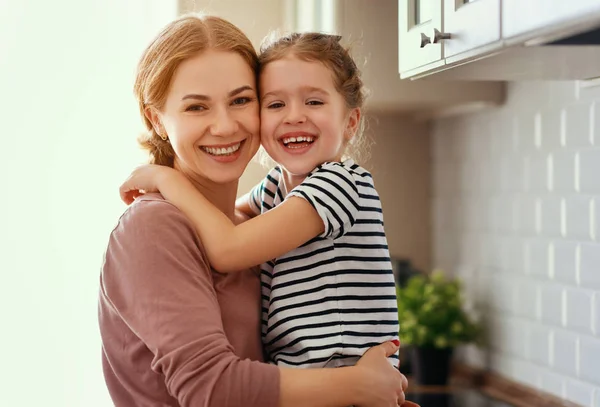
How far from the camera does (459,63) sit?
157 centimetres

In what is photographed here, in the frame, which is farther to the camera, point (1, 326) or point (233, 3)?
point (233, 3)

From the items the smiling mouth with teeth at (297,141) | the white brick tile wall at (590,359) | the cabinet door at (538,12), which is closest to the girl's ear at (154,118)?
the smiling mouth with teeth at (297,141)

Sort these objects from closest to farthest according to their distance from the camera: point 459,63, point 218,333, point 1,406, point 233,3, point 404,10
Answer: point 218,333 < point 459,63 < point 404,10 < point 1,406 < point 233,3

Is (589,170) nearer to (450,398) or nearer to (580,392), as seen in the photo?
(580,392)

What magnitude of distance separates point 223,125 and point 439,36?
0.47 m

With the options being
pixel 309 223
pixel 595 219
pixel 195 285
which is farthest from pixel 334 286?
pixel 595 219

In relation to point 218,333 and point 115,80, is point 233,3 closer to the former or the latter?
point 115,80

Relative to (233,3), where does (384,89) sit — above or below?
below

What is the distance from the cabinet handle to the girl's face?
0.25 m

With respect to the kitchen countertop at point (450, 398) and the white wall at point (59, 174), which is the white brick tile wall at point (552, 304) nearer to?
the kitchen countertop at point (450, 398)

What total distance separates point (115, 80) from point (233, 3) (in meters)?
0.43

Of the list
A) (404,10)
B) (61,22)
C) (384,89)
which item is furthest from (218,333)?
(61,22)

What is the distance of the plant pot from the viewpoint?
253 centimetres

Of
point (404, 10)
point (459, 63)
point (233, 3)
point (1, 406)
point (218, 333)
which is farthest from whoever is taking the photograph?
point (233, 3)
